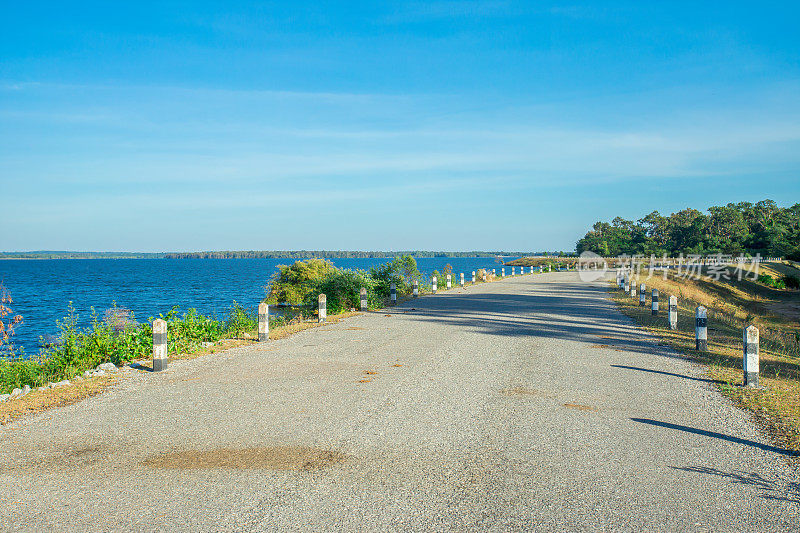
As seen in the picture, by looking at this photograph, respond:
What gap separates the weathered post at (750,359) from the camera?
820cm

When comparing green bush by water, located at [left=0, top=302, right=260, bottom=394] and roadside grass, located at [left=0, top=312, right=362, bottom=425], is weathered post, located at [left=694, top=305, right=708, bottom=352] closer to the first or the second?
roadside grass, located at [left=0, top=312, right=362, bottom=425]

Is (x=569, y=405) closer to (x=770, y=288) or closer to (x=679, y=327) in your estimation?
(x=679, y=327)

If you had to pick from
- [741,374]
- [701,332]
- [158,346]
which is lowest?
[741,374]

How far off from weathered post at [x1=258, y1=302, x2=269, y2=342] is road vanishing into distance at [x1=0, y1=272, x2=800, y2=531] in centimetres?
241

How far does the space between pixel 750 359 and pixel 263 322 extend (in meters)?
9.07

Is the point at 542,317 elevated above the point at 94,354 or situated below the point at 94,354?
below

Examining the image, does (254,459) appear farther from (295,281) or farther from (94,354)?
(295,281)

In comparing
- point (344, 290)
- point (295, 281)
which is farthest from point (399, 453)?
point (295, 281)

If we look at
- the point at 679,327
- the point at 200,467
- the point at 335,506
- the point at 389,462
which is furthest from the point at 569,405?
the point at 679,327

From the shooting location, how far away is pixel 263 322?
12523 millimetres

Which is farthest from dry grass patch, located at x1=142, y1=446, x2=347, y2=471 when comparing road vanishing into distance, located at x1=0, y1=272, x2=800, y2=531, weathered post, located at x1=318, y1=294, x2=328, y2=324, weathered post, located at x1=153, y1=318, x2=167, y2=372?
weathered post, located at x1=318, y1=294, x2=328, y2=324

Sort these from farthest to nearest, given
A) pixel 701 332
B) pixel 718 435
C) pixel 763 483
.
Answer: pixel 701 332 < pixel 718 435 < pixel 763 483

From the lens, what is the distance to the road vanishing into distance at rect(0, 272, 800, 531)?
13.5ft

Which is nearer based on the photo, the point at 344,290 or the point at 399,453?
the point at 399,453
